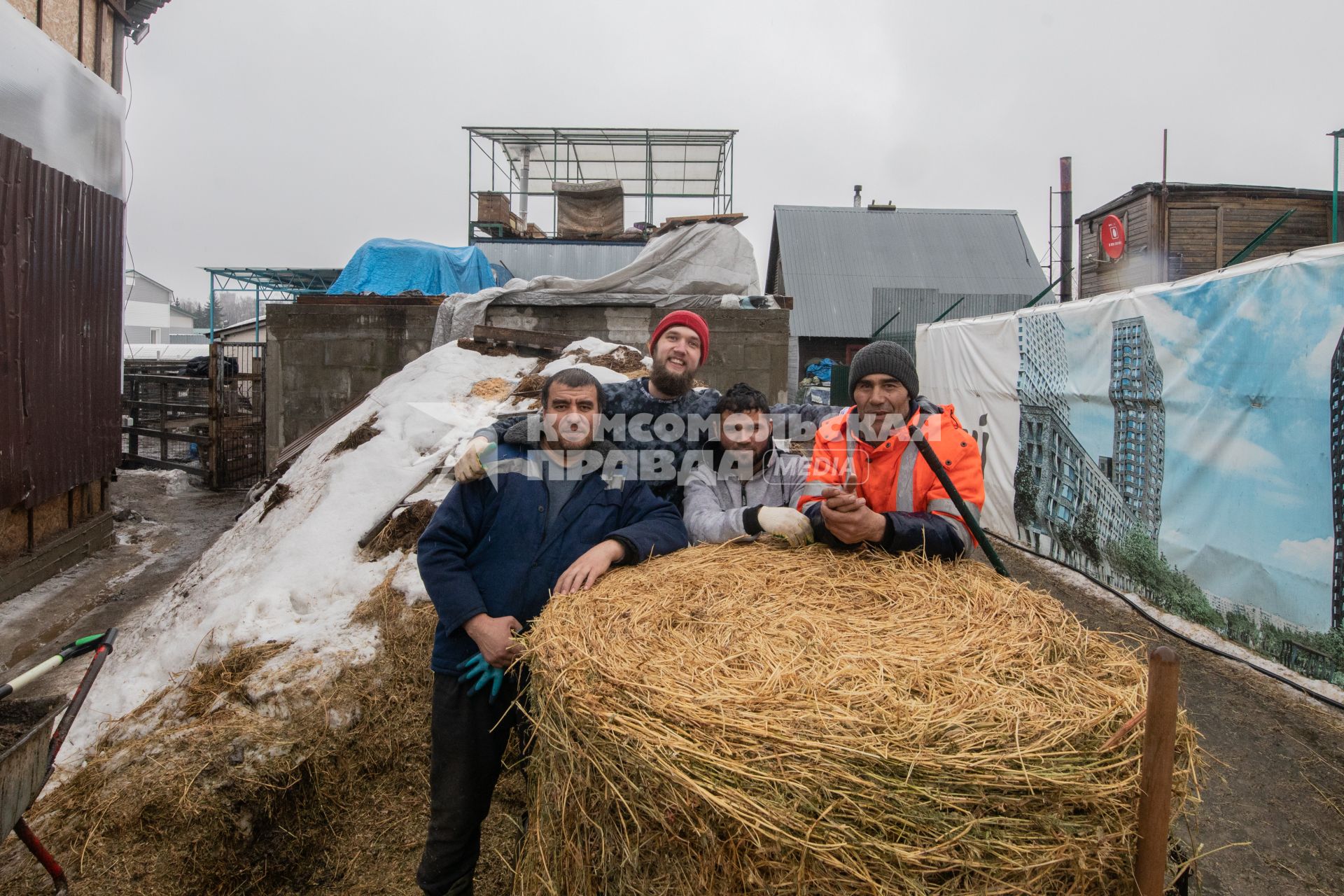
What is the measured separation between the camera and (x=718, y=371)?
8.50m

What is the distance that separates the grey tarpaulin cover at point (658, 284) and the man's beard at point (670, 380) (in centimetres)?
582

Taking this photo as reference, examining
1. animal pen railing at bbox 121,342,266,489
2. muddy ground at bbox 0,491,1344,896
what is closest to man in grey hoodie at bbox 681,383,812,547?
muddy ground at bbox 0,491,1344,896

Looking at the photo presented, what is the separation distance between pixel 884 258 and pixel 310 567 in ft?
78.7

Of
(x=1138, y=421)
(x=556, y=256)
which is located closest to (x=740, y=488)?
(x=1138, y=421)

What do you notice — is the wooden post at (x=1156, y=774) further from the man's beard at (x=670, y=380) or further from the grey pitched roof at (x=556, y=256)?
the grey pitched roof at (x=556, y=256)

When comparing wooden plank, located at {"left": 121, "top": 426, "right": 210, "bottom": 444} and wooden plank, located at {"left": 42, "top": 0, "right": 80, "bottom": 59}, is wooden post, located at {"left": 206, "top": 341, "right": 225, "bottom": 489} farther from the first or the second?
wooden plank, located at {"left": 42, "top": 0, "right": 80, "bottom": 59}

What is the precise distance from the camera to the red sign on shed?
1745 cm

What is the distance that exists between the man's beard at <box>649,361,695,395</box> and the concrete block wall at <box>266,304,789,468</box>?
576cm

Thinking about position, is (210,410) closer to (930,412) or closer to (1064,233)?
(930,412)

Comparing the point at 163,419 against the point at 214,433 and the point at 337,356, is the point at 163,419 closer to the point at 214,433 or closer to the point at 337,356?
the point at 214,433

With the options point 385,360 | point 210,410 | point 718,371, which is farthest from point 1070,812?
point 210,410

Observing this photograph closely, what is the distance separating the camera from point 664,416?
3143 millimetres

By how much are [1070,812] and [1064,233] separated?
20.4 m

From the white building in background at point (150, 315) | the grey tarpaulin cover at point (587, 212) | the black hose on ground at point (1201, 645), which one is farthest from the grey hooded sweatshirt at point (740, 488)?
the white building in background at point (150, 315)
